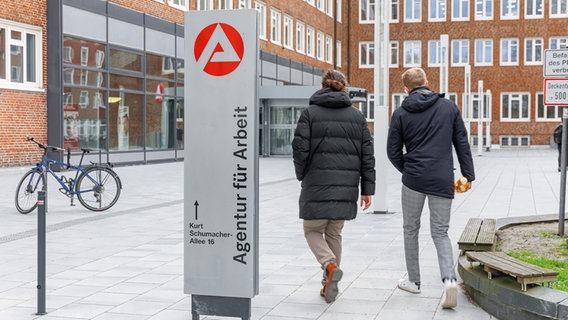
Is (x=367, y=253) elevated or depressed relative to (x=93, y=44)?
depressed

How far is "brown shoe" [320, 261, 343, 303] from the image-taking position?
6148 mm

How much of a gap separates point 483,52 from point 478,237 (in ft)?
174

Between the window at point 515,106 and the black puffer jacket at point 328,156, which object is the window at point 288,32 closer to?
the window at point 515,106

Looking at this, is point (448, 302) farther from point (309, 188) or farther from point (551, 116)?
point (551, 116)

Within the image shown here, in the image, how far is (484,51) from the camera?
5812 cm

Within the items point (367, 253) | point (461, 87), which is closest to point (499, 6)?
point (461, 87)

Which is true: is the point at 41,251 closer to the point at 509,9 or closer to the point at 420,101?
the point at 420,101

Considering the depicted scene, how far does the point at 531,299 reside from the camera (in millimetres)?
5281

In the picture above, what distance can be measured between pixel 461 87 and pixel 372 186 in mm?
53678

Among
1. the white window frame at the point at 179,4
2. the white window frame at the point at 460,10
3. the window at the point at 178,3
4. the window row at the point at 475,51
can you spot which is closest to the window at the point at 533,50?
the window row at the point at 475,51

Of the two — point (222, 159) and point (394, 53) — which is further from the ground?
point (394, 53)

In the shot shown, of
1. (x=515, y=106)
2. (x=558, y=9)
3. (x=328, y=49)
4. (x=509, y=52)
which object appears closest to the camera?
(x=328, y=49)

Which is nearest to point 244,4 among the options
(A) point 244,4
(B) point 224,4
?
(A) point 244,4

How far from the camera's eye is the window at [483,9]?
58.0 metres
